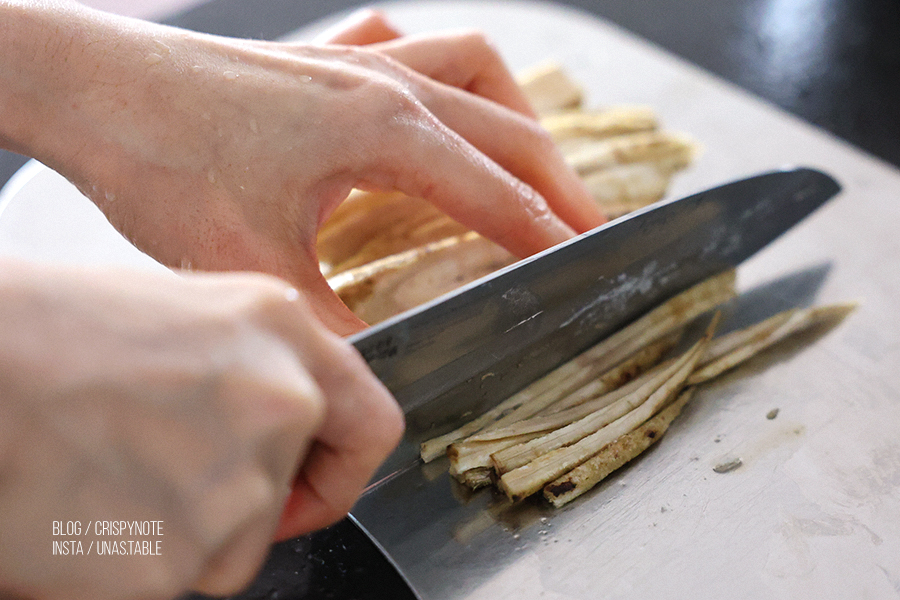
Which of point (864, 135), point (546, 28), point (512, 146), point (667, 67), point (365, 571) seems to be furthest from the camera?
point (546, 28)

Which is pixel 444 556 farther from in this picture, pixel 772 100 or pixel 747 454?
pixel 772 100

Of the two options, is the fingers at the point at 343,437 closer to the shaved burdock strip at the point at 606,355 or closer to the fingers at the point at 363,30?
the shaved burdock strip at the point at 606,355

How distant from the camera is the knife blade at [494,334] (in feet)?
3.12

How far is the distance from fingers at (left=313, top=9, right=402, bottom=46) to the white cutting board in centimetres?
68

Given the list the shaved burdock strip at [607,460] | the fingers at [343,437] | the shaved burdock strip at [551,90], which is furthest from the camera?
the shaved burdock strip at [551,90]

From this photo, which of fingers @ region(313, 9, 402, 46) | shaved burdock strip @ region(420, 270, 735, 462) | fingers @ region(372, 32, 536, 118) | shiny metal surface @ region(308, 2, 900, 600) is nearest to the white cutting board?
shiny metal surface @ region(308, 2, 900, 600)

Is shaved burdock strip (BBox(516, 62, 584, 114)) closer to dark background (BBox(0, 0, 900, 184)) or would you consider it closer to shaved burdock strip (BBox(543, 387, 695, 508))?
dark background (BBox(0, 0, 900, 184))

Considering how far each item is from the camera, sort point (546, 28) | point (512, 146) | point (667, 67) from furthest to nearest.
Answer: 1. point (546, 28)
2. point (667, 67)
3. point (512, 146)

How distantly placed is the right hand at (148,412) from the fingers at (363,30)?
3.81 feet

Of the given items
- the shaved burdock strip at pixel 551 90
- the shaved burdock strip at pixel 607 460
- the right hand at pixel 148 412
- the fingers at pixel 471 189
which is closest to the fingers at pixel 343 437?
the right hand at pixel 148 412

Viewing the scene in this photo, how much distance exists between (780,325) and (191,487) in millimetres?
1167

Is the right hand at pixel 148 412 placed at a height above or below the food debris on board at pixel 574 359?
above

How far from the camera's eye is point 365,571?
3.18 feet

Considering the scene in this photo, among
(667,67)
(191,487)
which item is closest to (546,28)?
(667,67)
